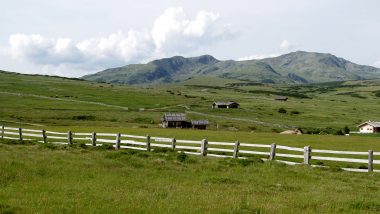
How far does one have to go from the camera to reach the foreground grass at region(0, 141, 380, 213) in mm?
13609

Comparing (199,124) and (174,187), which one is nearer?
(174,187)

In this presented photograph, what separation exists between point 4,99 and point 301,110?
12609 centimetres

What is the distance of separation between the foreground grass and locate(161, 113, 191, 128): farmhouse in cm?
9846

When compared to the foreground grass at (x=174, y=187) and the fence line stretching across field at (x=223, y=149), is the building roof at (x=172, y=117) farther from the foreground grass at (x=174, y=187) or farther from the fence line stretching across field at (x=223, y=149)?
the foreground grass at (x=174, y=187)

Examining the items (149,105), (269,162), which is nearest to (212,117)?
(149,105)

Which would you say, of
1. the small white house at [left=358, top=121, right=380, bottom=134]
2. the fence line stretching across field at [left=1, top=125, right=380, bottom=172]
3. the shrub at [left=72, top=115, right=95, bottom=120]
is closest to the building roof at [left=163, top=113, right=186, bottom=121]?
the shrub at [left=72, top=115, right=95, bottom=120]

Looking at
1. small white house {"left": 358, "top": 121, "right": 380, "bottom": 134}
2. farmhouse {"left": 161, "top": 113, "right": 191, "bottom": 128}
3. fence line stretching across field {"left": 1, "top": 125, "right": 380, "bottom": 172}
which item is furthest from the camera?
small white house {"left": 358, "top": 121, "right": 380, "bottom": 134}

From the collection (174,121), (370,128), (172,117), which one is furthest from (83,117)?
(370,128)

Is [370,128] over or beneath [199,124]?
beneath

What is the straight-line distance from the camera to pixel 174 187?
56.9 feet

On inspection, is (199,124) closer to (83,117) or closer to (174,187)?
(83,117)

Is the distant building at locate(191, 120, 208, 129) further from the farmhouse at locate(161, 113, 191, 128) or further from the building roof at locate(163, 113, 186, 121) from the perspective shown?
the building roof at locate(163, 113, 186, 121)

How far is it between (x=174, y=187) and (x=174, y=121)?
110187mm

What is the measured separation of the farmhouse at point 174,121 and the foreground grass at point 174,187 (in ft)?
323
